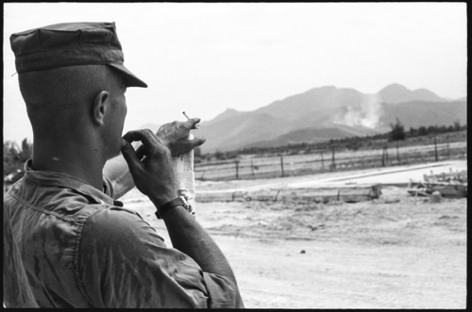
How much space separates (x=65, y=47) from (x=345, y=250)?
33.9ft

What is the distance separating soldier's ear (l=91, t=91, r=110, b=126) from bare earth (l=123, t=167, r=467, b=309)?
21.5ft

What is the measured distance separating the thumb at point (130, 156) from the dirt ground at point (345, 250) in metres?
6.44

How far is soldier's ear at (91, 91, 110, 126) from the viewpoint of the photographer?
1497 millimetres

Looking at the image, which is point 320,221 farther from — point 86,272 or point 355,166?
point 355,166

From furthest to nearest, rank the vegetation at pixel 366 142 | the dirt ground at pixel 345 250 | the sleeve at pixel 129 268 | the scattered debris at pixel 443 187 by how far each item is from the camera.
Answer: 1. the vegetation at pixel 366 142
2. the scattered debris at pixel 443 187
3. the dirt ground at pixel 345 250
4. the sleeve at pixel 129 268

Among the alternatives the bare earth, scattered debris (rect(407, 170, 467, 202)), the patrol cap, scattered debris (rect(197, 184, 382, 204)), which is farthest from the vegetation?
the patrol cap

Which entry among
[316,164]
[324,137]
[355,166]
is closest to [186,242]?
[355,166]

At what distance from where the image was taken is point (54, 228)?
1.39m

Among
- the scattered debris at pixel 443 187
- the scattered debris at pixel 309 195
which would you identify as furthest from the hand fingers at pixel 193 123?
the scattered debris at pixel 309 195

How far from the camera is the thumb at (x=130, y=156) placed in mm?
1564

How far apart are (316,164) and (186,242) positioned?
3601cm

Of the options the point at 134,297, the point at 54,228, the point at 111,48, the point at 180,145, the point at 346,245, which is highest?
the point at 111,48

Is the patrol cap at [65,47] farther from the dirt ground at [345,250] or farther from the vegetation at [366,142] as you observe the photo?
the vegetation at [366,142]

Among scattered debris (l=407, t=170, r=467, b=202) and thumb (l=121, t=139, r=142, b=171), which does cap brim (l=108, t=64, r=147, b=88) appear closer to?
thumb (l=121, t=139, r=142, b=171)
